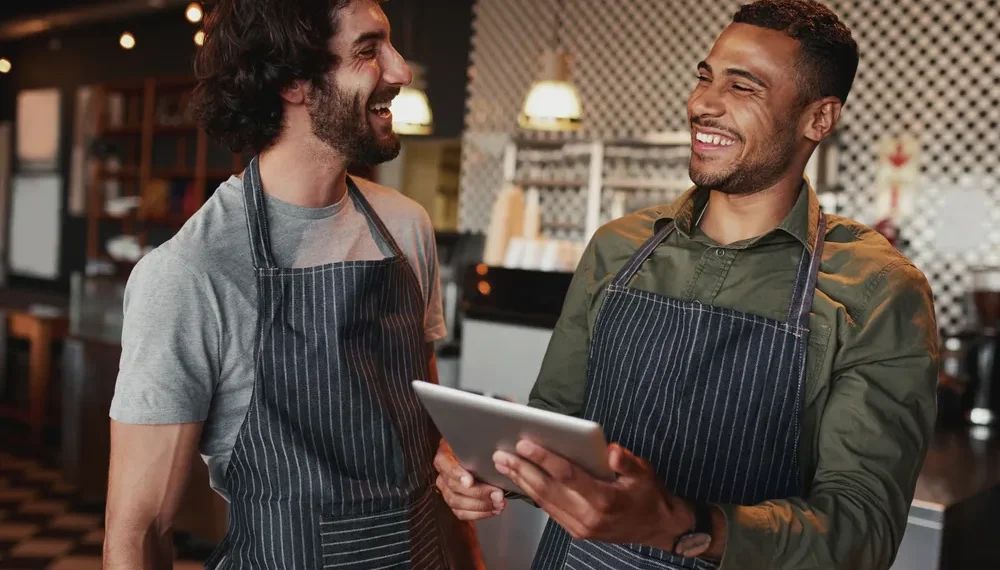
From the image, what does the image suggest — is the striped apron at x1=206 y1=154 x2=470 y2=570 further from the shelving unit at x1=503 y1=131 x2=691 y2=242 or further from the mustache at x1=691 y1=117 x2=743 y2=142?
the shelving unit at x1=503 y1=131 x2=691 y2=242

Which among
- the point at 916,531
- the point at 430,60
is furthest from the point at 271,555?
the point at 430,60

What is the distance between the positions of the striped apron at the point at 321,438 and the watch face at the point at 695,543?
0.58 m

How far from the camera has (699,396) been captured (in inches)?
60.4

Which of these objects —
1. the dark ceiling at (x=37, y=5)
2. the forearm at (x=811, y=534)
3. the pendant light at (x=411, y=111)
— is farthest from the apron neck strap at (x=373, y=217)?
the dark ceiling at (x=37, y=5)

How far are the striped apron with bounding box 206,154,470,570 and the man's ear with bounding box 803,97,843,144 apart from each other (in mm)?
775

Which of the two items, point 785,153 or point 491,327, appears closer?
point 785,153

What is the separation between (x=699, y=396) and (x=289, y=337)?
2.24 feet

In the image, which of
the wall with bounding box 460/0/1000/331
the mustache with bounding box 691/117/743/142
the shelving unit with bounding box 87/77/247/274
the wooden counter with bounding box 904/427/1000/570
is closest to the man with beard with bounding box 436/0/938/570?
the mustache with bounding box 691/117/743/142

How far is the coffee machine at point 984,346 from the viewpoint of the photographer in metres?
4.04

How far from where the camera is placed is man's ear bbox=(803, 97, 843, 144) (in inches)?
63.0

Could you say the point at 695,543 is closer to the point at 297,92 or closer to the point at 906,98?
the point at 297,92

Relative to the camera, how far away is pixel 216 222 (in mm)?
1609

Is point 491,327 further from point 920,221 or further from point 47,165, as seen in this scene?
point 47,165

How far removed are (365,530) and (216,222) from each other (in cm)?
57
